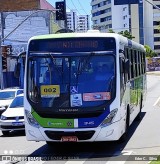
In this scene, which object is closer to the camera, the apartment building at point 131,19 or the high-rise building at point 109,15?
the apartment building at point 131,19

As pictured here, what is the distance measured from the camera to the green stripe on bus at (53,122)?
11133 mm

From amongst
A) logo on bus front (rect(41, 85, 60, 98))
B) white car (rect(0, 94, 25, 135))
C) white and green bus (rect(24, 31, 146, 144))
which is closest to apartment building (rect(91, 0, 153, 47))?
white car (rect(0, 94, 25, 135))

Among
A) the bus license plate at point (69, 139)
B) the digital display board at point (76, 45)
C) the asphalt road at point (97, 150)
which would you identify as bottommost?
the asphalt road at point (97, 150)

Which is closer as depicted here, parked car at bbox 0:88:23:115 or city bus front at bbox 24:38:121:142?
city bus front at bbox 24:38:121:142

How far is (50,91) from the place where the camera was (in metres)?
11.4

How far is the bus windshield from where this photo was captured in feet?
36.9

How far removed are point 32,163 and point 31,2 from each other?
6265cm

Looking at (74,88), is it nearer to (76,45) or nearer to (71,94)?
(71,94)

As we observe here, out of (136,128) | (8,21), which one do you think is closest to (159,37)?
(8,21)

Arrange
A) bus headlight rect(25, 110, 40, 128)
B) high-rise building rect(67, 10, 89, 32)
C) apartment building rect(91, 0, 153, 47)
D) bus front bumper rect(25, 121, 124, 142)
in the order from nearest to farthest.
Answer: bus front bumper rect(25, 121, 124, 142)
bus headlight rect(25, 110, 40, 128)
high-rise building rect(67, 10, 89, 32)
apartment building rect(91, 0, 153, 47)

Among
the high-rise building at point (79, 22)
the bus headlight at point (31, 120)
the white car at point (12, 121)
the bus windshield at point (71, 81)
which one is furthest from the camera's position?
the high-rise building at point (79, 22)

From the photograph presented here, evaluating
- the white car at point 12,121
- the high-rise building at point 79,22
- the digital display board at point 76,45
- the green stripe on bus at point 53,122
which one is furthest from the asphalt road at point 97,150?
the high-rise building at point 79,22

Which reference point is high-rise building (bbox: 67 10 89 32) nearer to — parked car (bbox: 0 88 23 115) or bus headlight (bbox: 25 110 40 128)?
parked car (bbox: 0 88 23 115)

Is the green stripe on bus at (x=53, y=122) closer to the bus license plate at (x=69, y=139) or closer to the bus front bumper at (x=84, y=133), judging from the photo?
the bus front bumper at (x=84, y=133)
